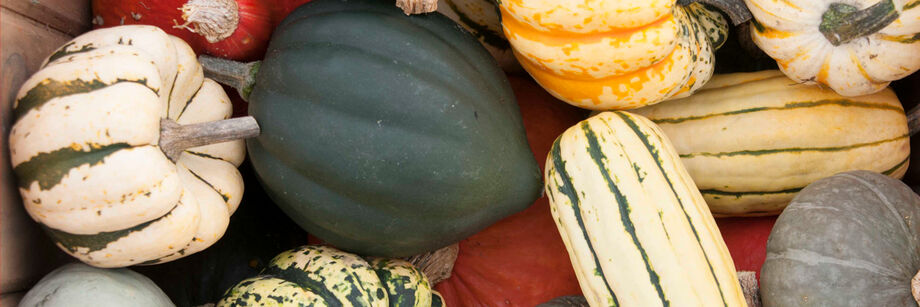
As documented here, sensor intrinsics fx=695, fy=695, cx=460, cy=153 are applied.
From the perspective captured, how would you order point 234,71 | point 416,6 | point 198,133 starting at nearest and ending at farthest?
point 198,133
point 416,6
point 234,71

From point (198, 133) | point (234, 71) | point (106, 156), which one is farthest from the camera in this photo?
point (234, 71)

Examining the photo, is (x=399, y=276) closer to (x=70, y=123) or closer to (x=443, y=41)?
(x=443, y=41)

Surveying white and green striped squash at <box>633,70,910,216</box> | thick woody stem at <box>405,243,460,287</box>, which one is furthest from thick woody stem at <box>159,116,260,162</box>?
white and green striped squash at <box>633,70,910,216</box>

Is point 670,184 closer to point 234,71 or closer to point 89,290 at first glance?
point 234,71

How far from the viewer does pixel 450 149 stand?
120 centimetres

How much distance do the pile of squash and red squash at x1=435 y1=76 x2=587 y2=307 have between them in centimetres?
20

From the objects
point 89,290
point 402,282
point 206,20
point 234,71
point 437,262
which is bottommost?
point 437,262

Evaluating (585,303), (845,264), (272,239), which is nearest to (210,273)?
(272,239)

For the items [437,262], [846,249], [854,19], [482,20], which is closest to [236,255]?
[437,262]

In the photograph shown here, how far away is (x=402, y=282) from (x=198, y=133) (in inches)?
18.4

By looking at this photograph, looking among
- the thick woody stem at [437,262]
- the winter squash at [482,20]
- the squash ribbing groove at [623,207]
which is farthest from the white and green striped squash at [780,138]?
the thick woody stem at [437,262]

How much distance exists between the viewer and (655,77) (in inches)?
51.0

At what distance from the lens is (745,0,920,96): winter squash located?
1.19 meters

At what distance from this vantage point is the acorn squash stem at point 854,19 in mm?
1186
